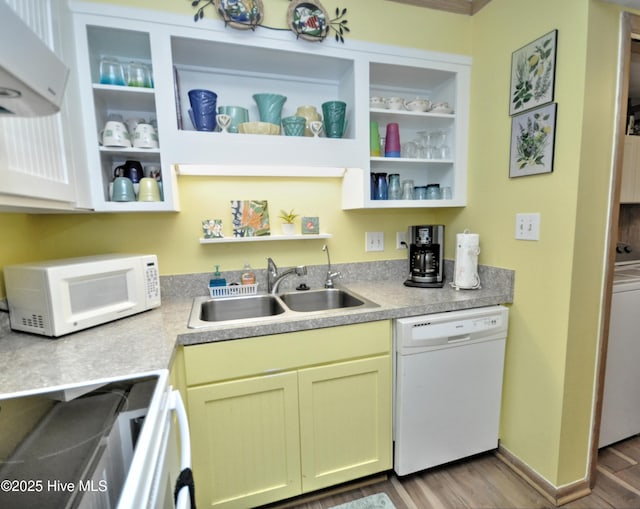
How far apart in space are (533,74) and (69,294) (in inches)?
82.2

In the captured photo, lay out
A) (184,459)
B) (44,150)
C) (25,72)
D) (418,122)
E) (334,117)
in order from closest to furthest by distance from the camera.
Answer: (25,72), (184,459), (44,150), (334,117), (418,122)

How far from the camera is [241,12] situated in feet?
4.35

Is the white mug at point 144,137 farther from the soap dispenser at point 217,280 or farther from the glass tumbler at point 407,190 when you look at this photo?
the glass tumbler at point 407,190

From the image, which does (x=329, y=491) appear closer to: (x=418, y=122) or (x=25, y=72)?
(x=25, y=72)

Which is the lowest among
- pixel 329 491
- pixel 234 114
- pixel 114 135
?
pixel 329 491

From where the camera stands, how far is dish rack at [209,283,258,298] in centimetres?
163

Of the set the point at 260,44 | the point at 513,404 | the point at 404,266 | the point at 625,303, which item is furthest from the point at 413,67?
the point at 513,404

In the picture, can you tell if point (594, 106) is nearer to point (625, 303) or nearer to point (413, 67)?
point (413, 67)

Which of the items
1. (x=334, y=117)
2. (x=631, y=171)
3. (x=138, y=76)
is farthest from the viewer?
(x=631, y=171)

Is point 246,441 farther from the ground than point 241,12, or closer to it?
closer to it

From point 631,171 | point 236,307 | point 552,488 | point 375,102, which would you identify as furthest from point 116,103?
point 631,171

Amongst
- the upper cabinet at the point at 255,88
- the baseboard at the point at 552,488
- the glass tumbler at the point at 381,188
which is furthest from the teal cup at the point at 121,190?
the baseboard at the point at 552,488

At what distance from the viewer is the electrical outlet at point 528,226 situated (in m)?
1.38

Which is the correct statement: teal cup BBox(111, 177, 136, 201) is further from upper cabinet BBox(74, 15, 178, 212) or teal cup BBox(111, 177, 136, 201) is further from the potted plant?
the potted plant
